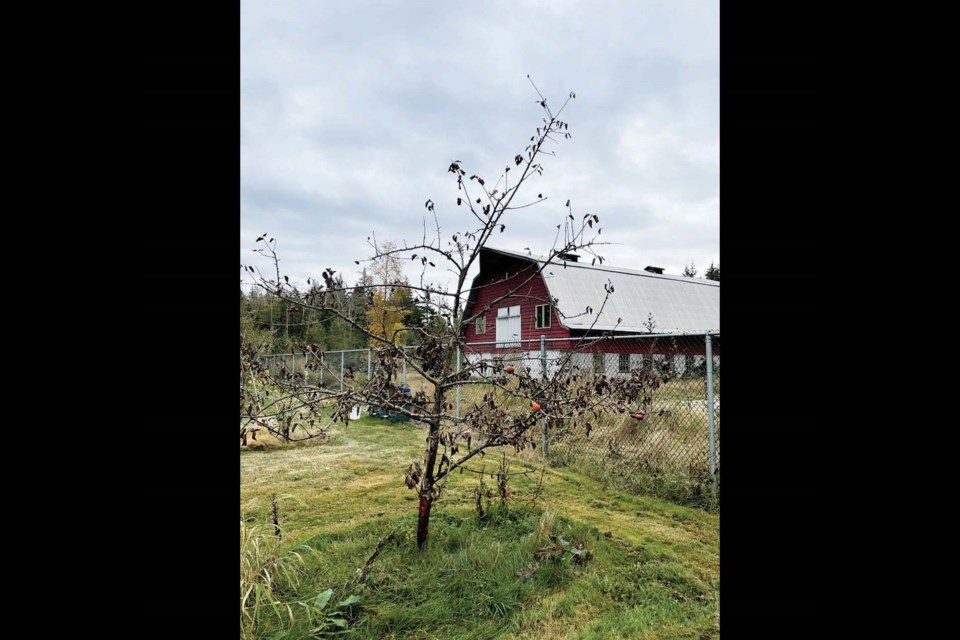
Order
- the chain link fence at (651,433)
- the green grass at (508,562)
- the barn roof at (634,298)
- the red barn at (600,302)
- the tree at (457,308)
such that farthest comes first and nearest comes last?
the barn roof at (634,298) → the red barn at (600,302) → the chain link fence at (651,433) → the tree at (457,308) → the green grass at (508,562)

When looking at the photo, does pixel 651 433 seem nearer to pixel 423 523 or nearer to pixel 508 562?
pixel 508 562

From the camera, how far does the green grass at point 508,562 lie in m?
1.51

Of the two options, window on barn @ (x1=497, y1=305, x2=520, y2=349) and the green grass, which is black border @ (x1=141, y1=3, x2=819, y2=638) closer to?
the green grass

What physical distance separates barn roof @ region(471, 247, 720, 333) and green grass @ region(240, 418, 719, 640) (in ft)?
19.0

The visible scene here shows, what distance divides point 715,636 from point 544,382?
1149 millimetres

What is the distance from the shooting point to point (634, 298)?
9.59m

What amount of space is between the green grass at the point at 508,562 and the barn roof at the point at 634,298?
5.80 metres

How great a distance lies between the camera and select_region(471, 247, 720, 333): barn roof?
8.84 m
